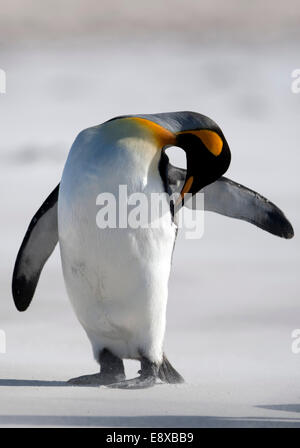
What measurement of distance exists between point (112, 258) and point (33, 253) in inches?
35.4

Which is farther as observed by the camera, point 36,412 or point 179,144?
point 179,144

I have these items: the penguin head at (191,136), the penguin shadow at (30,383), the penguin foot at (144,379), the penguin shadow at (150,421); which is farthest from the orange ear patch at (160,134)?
the penguin shadow at (150,421)

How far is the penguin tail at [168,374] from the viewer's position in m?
5.55

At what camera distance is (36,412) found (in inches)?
173

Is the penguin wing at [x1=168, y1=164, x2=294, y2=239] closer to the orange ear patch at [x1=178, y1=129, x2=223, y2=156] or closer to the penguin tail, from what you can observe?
the orange ear patch at [x1=178, y1=129, x2=223, y2=156]

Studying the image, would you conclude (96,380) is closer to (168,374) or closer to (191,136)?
(168,374)

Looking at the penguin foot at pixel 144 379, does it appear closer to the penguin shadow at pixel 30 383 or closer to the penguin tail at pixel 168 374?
the penguin tail at pixel 168 374

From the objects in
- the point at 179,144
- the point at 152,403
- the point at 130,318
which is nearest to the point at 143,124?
the point at 179,144

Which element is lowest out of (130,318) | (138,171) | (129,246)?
(130,318)

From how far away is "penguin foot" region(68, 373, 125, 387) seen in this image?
536 centimetres
